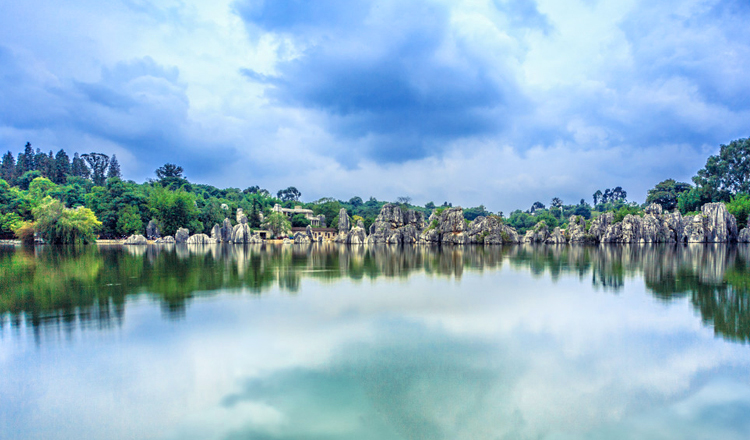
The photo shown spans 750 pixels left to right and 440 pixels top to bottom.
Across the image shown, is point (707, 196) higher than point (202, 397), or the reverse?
point (707, 196)

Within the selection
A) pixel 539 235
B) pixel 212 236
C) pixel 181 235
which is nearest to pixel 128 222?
pixel 181 235

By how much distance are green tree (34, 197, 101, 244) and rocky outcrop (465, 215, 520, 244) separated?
52.6 meters

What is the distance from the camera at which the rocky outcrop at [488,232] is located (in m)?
61.9

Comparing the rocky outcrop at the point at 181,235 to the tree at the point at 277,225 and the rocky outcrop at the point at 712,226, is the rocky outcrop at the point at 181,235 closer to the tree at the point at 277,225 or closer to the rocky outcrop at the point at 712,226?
the tree at the point at 277,225

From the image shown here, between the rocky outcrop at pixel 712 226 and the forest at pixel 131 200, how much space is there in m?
3.75

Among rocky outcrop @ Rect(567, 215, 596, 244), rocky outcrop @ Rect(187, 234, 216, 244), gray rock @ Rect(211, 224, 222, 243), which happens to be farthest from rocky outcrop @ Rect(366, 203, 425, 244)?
rocky outcrop @ Rect(187, 234, 216, 244)

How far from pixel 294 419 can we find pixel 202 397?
62.4 inches

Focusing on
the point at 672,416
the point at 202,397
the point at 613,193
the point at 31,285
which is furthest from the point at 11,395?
the point at 613,193

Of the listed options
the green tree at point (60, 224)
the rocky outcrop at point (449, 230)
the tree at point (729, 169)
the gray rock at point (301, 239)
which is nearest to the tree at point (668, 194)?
the tree at point (729, 169)

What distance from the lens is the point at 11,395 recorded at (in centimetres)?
572

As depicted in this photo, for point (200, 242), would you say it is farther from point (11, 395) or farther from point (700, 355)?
point (700, 355)

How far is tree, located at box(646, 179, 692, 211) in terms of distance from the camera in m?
74.6

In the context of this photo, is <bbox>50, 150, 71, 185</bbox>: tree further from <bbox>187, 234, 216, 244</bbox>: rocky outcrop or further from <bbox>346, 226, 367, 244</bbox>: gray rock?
<bbox>346, 226, 367, 244</bbox>: gray rock

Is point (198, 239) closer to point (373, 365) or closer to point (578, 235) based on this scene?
point (373, 365)
